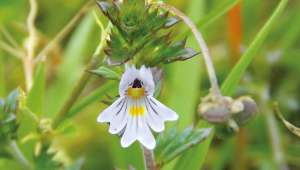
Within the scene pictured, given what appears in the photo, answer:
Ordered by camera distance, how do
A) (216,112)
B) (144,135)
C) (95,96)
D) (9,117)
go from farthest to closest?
(95,96) < (9,117) < (144,135) < (216,112)

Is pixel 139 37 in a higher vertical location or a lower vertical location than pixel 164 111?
higher

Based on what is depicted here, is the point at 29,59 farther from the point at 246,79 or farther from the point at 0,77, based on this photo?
the point at 246,79

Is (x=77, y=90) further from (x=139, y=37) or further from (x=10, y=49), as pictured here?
(x=10, y=49)

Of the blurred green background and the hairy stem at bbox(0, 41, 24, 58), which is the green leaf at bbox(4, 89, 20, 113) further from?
the hairy stem at bbox(0, 41, 24, 58)

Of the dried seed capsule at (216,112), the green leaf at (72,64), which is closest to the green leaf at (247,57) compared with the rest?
the dried seed capsule at (216,112)

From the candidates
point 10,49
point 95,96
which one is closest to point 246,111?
point 95,96

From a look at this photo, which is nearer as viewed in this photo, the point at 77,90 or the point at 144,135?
the point at 144,135

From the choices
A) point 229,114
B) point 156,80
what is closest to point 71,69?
point 156,80

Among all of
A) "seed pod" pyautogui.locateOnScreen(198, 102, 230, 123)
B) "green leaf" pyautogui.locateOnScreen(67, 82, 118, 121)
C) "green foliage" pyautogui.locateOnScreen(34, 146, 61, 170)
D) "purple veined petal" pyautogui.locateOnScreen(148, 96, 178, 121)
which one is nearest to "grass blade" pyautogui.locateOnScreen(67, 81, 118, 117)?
"green leaf" pyautogui.locateOnScreen(67, 82, 118, 121)
